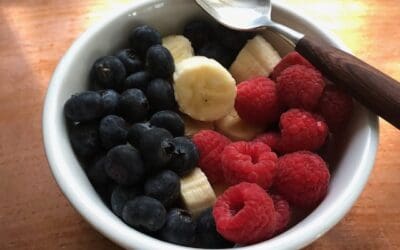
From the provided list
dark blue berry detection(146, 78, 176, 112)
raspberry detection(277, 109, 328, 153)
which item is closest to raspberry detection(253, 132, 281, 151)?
raspberry detection(277, 109, 328, 153)

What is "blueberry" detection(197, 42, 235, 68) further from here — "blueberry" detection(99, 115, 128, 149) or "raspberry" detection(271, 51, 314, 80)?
"blueberry" detection(99, 115, 128, 149)

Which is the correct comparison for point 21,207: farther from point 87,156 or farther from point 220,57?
point 220,57

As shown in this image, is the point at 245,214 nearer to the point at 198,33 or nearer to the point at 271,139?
the point at 271,139

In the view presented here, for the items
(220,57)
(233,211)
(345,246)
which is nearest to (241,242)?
(233,211)

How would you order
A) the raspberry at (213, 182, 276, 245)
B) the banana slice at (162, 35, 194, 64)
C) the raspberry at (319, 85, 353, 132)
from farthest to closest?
1. the banana slice at (162, 35, 194, 64)
2. the raspberry at (319, 85, 353, 132)
3. the raspberry at (213, 182, 276, 245)

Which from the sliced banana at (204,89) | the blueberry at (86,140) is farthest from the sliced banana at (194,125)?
the blueberry at (86,140)

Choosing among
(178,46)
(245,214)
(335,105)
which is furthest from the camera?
(178,46)

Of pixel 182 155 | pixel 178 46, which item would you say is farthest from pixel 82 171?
pixel 178 46
